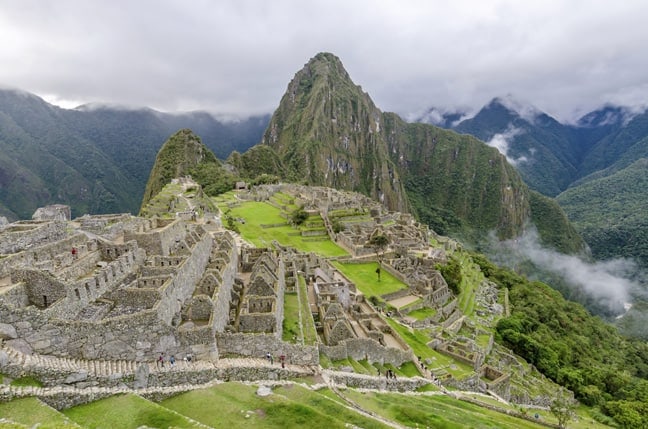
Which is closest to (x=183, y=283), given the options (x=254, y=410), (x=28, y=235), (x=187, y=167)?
(x=28, y=235)

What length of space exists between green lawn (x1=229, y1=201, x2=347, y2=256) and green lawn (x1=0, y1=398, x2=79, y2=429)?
3970 centimetres

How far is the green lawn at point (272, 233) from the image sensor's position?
6262 cm

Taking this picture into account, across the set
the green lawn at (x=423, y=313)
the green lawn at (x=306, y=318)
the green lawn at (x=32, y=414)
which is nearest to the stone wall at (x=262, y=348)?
the green lawn at (x=306, y=318)

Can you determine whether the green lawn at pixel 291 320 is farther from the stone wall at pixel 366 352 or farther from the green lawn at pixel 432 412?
the green lawn at pixel 432 412

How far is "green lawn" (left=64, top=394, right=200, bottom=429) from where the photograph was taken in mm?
13281

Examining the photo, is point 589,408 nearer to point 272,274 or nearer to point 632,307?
point 272,274

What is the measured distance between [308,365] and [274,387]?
358 centimetres

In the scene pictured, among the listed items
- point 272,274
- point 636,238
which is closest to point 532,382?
point 272,274

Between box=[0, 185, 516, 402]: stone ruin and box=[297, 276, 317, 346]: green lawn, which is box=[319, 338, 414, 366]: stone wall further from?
box=[297, 276, 317, 346]: green lawn

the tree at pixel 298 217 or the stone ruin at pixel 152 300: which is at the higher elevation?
the tree at pixel 298 217

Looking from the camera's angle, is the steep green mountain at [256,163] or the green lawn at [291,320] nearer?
the green lawn at [291,320]

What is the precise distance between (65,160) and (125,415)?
6153 inches

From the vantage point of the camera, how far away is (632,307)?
4845 inches

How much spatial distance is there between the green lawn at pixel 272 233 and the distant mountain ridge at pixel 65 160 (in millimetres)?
63092
